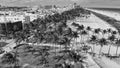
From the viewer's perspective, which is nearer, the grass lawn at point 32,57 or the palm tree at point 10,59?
the palm tree at point 10,59

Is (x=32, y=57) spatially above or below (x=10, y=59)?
below

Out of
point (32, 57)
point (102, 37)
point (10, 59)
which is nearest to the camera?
point (10, 59)

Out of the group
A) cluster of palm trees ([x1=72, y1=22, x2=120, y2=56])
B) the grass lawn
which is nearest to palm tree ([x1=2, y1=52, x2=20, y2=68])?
the grass lawn

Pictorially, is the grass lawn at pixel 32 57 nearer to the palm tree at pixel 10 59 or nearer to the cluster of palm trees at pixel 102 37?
the palm tree at pixel 10 59

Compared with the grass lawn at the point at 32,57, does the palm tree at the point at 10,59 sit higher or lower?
higher

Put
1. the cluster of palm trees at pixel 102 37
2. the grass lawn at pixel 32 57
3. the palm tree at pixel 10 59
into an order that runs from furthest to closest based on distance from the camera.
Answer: the cluster of palm trees at pixel 102 37
the grass lawn at pixel 32 57
the palm tree at pixel 10 59

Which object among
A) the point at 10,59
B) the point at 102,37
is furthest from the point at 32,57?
the point at 102,37

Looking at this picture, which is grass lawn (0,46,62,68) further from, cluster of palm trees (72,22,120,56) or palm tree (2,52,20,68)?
cluster of palm trees (72,22,120,56)

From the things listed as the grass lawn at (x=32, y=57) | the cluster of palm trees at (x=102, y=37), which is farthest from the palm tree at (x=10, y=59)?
the cluster of palm trees at (x=102, y=37)

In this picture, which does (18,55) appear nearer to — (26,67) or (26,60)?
(26,60)

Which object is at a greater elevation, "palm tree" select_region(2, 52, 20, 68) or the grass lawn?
"palm tree" select_region(2, 52, 20, 68)

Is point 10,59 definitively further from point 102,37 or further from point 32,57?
point 102,37

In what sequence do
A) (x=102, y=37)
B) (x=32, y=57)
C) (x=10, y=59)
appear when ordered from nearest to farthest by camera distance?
1. (x=10, y=59)
2. (x=32, y=57)
3. (x=102, y=37)
